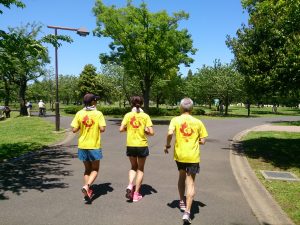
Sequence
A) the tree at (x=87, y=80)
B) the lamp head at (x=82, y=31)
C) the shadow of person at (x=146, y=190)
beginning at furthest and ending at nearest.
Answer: the tree at (x=87, y=80) → the lamp head at (x=82, y=31) → the shadow of person at (x=146, y=190)

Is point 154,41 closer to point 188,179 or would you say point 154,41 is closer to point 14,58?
point 14,58

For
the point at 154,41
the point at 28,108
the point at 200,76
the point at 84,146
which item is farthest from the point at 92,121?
the point at 200,76

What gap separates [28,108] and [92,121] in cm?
3022

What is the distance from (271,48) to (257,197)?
258 inches

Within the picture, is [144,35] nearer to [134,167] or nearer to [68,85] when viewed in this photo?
[134,167]

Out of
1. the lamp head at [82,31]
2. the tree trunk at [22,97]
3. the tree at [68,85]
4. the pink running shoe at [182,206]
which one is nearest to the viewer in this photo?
the pink running shoe at [182,206]

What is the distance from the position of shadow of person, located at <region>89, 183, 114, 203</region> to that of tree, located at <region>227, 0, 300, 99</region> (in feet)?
21.1

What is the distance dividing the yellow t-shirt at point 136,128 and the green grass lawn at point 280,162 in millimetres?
2715

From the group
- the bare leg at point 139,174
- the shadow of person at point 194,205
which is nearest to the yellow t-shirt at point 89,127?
the bare leg at point 139,174

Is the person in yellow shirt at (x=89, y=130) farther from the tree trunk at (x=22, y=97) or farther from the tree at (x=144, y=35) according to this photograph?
the tree trunk at (x=22, y=97)

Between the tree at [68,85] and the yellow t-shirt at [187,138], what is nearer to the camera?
the yellow t-shirt at [187,138]

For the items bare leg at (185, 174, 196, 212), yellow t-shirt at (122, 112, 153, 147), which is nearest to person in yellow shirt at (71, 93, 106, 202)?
yellow t-shirt at (122, 112, 153, 147)

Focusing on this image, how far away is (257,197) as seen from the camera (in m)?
6.82

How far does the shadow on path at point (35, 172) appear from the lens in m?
7.34
